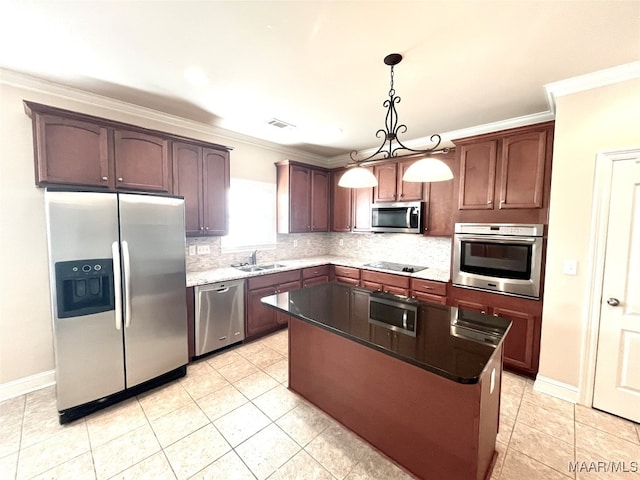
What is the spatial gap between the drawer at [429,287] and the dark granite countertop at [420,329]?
1.21 metres

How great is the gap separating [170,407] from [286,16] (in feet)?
9.87

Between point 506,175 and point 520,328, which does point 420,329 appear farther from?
point 506,175

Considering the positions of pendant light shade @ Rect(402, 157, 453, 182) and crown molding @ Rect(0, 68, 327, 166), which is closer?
pendant light shade @ Rect(402, 157, 453, 182)

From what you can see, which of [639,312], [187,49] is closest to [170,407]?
[187,49]

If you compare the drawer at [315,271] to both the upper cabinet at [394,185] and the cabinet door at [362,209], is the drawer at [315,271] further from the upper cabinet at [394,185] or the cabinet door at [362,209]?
the upper cabinet at [394,185]

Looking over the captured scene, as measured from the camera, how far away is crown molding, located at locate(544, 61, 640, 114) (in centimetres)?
198

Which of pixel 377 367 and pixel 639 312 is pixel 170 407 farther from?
pixel 639 312

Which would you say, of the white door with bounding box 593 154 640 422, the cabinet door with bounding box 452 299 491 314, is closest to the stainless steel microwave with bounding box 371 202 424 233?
the cabinet door with bounding box 452 299 491 314

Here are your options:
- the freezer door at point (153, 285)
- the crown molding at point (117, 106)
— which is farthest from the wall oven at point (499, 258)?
the crown molding at point (117, 106)

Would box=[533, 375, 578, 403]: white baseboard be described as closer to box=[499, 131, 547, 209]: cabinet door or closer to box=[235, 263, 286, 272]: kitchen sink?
box=[499, 131, 547, 209]: cabinet door

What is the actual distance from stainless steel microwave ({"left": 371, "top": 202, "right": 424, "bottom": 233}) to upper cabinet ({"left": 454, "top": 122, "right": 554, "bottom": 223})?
26.0 inches

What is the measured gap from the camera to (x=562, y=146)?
89.9 inches

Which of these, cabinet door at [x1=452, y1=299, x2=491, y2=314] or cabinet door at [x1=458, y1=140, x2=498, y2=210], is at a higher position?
cabinet door at [x1=458, y1=140, x2=498, y2=210]

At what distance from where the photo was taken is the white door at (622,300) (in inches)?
80.0
